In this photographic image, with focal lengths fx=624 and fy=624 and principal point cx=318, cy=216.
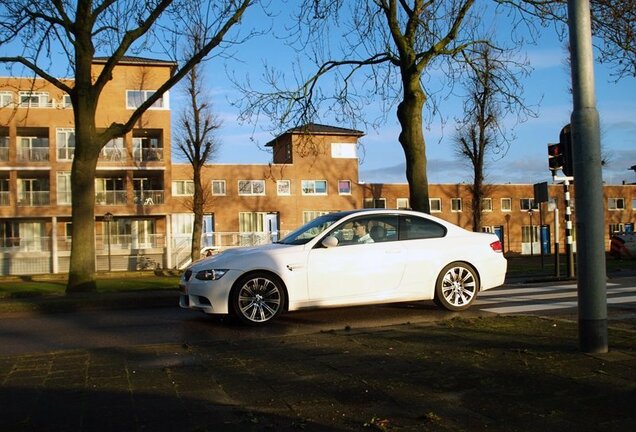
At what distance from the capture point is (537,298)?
11336 millimetres

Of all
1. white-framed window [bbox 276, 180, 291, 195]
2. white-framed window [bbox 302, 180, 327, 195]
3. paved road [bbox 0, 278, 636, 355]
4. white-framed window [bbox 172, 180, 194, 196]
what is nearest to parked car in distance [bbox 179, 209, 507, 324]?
paved road [bbox 0, 278, 636, 355]

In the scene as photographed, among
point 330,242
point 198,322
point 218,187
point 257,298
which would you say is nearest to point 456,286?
point 330,242

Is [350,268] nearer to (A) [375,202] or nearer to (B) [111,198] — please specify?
(B) [111,198]

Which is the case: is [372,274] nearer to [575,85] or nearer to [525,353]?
[525,353]

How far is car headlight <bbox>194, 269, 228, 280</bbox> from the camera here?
27.8 feet

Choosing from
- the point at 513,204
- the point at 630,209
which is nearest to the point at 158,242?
the point at 513,204

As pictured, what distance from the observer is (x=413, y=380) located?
206 inches

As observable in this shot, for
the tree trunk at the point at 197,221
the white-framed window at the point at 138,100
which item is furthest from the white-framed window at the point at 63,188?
the tree trunk at the point at 197,221

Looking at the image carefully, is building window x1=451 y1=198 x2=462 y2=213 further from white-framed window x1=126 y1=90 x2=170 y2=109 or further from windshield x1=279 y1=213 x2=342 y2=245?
windshield x1=279 y1=213 x2=342 y2=245

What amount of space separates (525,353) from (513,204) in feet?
190

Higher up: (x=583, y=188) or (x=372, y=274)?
(x=583, y=188)

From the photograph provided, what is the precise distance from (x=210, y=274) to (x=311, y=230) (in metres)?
1.73

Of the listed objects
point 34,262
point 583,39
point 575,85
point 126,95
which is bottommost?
point 34,262

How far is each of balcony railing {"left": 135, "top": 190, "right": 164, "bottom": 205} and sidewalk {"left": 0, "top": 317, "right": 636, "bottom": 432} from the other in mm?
42403
